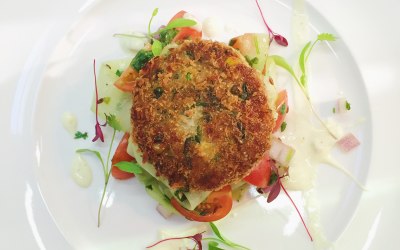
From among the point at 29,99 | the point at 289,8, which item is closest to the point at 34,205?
the point at 29,99

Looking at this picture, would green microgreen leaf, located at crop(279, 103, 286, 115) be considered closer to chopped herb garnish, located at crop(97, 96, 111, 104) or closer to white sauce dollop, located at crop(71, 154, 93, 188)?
chopped herb garnish, located at crop(97, 96, 111, 104)

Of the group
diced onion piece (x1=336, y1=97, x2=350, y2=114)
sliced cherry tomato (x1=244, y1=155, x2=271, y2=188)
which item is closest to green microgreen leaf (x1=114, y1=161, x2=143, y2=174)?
sliced cherry tomato (x1=244, y1=155, x2=271, y2=188)

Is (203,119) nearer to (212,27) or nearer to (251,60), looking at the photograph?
(251,60)

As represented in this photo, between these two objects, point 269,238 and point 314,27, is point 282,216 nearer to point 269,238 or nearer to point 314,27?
point 269,238

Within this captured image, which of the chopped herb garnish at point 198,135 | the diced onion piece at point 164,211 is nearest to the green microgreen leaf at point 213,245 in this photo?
the diced onion piece at point 164,211

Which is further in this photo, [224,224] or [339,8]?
[339,8]

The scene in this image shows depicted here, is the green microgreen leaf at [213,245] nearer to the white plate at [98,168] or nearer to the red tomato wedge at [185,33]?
the white plate at [98,168]

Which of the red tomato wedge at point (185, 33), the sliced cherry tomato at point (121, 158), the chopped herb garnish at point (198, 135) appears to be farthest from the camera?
the red tomato wedge at point (185, 33)
